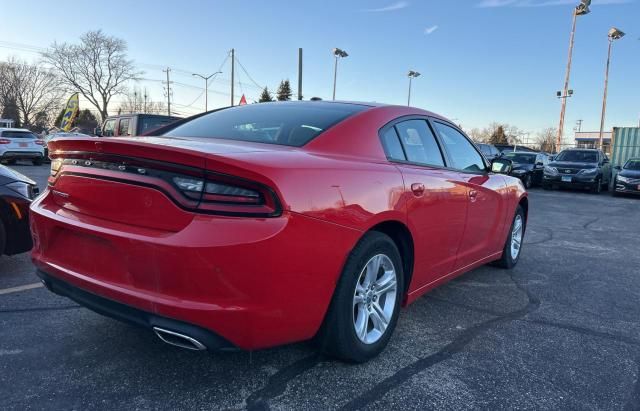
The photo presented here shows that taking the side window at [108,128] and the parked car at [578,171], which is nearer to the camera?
the side window at [108,128]

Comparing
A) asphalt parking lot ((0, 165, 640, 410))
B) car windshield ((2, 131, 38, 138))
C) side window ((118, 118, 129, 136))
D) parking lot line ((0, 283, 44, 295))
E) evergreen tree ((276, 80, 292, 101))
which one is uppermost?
evergreen tree ((276, 80, 292, 101))

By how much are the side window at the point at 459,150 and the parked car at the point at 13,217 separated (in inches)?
141

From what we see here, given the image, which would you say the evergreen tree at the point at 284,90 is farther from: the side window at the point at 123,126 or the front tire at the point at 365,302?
the front tire at the point at 365,302

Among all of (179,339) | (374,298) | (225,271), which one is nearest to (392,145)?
(374,298)

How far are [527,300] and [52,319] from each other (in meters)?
3.66

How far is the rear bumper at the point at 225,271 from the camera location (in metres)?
1.96

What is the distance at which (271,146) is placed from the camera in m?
2.55

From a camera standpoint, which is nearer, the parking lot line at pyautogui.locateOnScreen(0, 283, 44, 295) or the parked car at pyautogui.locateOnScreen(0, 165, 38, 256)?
the parking lot line at pyautogui.locateOnScreen(0, 283, 44, 295)

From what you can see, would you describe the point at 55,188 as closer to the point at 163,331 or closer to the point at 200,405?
the point at 163,331

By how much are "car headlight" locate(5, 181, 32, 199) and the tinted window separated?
3.32 m

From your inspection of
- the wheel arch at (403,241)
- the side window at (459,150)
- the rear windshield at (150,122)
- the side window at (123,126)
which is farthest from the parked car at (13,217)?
the side window at (123,126)

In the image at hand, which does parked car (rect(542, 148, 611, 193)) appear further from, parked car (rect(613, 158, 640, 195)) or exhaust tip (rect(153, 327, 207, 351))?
exhaust tip (rect(153, 327, 207, 351))

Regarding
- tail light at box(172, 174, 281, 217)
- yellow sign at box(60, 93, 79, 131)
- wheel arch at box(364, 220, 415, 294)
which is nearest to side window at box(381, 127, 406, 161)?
wheel arch at box(364, 220, 415, 294)

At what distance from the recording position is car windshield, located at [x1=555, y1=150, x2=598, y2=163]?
56.3 feet
